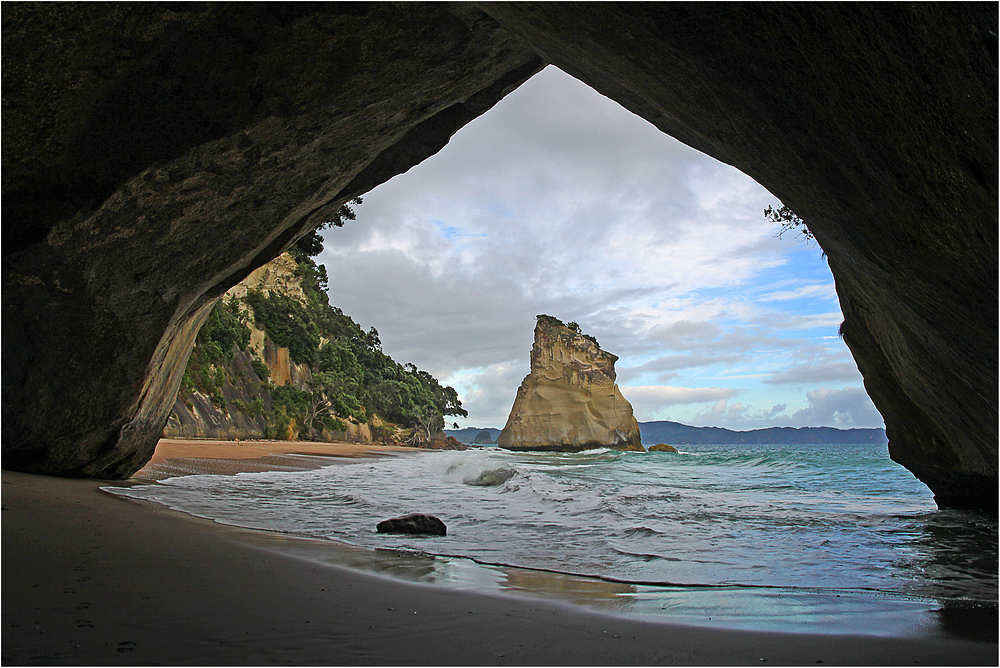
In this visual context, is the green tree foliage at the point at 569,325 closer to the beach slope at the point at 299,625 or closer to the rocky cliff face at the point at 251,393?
the rocky cliff face at the point at 251,393

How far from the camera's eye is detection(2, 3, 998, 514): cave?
7.61ft

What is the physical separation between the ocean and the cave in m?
1.12

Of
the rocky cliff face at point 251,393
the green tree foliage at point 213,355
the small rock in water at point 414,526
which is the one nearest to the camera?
the small rock in water at point 414,526

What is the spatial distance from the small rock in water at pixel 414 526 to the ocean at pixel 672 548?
0.16 m

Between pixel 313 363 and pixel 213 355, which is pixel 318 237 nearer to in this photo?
pixel 213 355

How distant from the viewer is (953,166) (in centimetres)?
224

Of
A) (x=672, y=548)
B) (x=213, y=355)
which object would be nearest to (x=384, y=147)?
(x=672, y=548)

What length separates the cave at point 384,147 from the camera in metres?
2.32

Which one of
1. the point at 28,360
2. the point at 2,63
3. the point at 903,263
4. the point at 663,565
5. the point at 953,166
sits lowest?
the point at 663,565

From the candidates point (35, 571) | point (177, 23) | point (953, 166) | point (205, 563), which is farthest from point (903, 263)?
point (177, 23)

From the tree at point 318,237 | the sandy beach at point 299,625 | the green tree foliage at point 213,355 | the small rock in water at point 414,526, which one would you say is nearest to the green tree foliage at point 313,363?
the green tree foliage at point 213,355

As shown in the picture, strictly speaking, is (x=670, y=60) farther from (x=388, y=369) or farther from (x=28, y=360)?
(x=388, y=369)

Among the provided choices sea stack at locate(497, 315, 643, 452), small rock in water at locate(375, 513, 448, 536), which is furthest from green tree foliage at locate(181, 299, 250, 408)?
sea stack at locate(497, 315, 643, 452)

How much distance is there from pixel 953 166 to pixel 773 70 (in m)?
0.84
